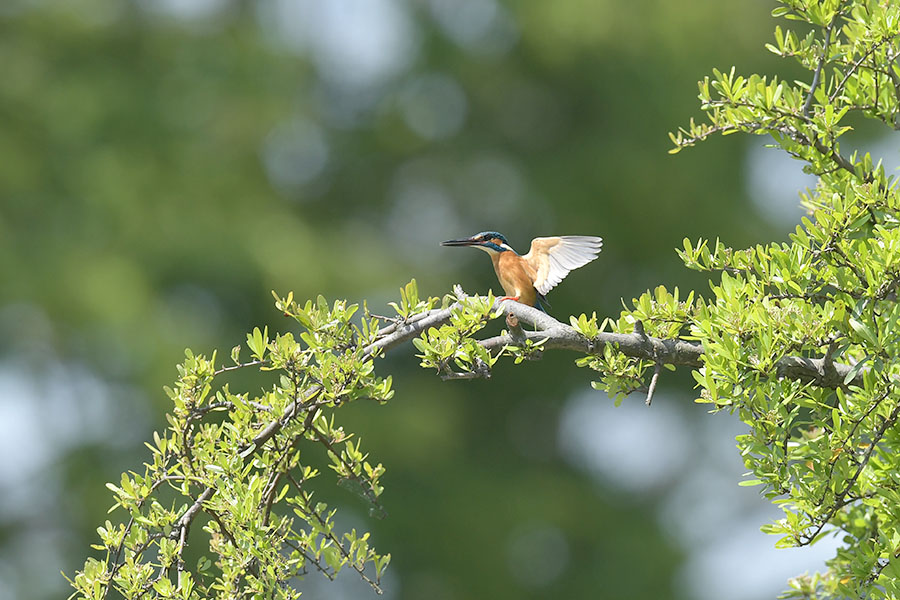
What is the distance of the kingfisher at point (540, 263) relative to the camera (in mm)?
2186

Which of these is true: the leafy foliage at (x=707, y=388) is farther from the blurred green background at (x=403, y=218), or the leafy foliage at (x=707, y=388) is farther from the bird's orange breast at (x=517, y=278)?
the blurred green background at (x=403, y=218)

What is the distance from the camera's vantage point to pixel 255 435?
1.63m

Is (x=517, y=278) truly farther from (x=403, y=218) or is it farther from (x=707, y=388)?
(x=403, y=218)

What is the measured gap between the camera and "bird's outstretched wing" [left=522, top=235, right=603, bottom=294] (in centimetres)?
218

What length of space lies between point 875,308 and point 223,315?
21.9 feet

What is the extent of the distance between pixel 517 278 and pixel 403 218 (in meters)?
6.34

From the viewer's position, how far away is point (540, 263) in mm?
2266

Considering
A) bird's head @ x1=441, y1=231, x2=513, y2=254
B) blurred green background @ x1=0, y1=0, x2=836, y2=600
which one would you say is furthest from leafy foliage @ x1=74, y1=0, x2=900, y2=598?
blurred green background @ x1=0, y1=0, x2=836, y2=600

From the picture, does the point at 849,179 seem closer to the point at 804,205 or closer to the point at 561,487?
the point at 804,205

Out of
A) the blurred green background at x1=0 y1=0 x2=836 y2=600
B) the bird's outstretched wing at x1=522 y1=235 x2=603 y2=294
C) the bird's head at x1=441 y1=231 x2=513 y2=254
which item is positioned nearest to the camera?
the bird's outstretched wing at x1=522 y1=235 x2=603 y2=294

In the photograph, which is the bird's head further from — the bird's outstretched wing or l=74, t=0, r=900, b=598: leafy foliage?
l=74, t=0, r=900, b=598: leafy foliage

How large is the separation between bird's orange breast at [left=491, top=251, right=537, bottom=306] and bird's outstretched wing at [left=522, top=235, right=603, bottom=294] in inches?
0.9

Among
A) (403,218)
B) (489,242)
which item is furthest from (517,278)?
(403,218)

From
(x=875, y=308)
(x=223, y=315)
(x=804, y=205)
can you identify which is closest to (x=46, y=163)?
(x=223, y=315)
